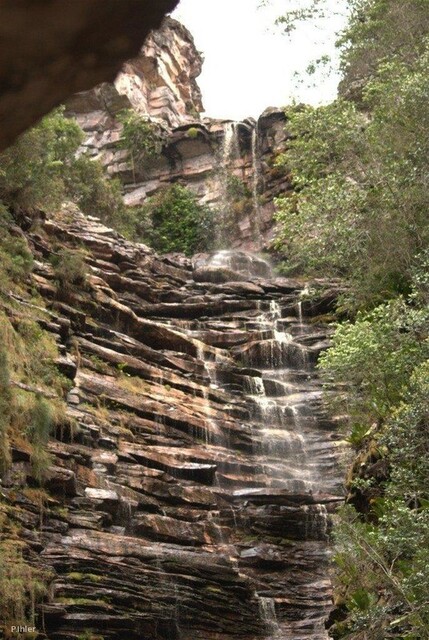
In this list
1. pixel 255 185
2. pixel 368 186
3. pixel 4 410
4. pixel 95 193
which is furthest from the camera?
pixel 255 185

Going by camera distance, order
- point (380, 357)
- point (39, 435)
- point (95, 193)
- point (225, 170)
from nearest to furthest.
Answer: point (380, 357) → point (39, 435) → point (95, 193) → point (225, 170)

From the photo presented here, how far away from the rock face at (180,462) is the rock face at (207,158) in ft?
29.4

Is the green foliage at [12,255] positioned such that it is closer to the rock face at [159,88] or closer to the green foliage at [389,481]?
the green foliage at [389,481]

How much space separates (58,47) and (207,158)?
37.9 m

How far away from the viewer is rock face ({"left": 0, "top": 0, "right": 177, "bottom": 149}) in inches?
99.3

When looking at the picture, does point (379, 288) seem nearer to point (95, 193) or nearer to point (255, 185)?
point (95, 193)

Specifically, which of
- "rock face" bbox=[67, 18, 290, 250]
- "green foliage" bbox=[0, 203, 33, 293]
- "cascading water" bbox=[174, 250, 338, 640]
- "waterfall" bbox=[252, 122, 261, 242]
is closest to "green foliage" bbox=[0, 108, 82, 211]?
"green foliage" bbox=[0, 203, 33, 293]

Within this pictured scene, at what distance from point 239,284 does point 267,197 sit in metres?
9.18

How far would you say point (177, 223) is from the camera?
37.3m

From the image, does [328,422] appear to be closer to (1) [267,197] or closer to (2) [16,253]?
(2) [16,253]

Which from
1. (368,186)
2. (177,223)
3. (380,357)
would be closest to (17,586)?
(380,357)

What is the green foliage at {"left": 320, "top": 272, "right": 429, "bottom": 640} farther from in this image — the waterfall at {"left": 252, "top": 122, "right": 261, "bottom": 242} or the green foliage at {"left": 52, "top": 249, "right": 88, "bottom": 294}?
the waterfall at {"left": 252, "top": 122, "right": 261, "bottom": 242}

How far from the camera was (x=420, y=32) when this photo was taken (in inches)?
955

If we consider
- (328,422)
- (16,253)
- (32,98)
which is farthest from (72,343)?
(32,98)
